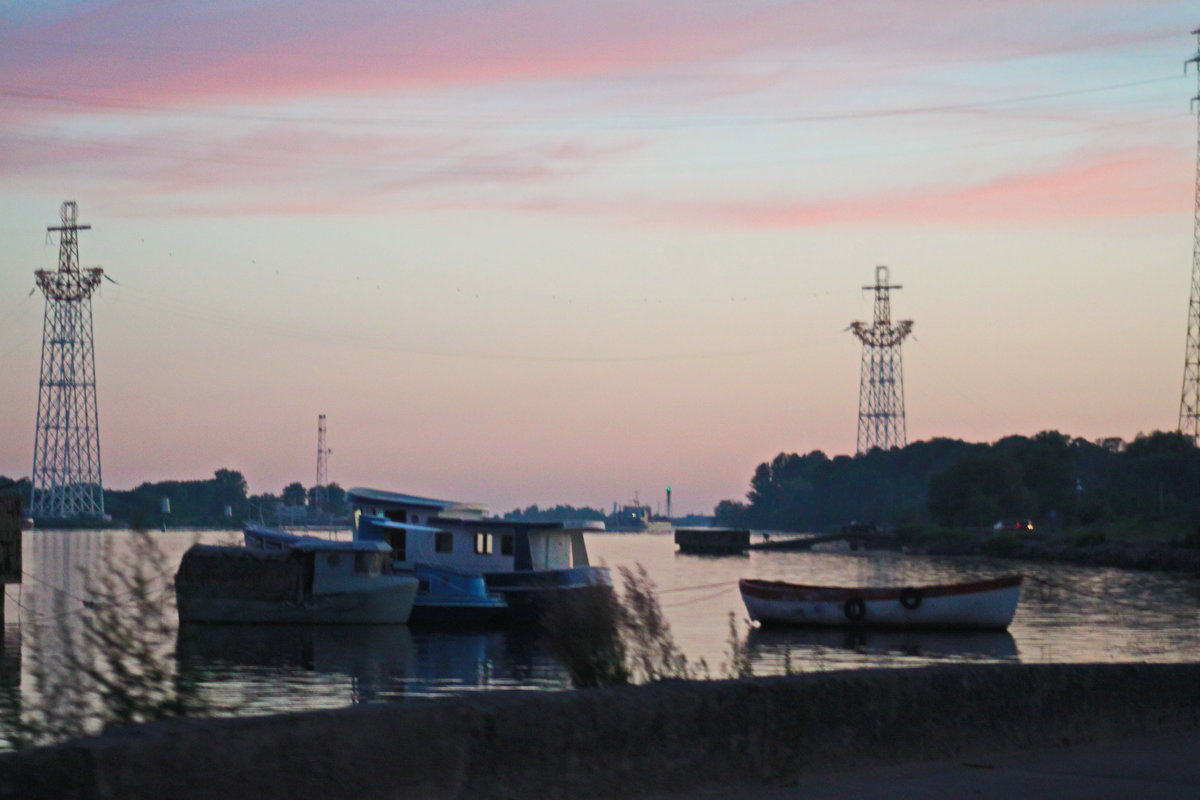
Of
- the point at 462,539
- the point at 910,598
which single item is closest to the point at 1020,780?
the point at 462,539

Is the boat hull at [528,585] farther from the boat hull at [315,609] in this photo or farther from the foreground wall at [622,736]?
the foreground wall at [622,736]

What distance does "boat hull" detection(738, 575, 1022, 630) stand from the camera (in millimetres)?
44812

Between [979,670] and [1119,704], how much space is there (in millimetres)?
1196

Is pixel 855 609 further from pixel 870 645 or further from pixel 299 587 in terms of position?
pixel 299 587

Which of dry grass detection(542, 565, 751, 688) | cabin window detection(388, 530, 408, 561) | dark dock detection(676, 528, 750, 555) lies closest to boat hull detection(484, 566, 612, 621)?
cabin window detection(388, 530, 408, 561)

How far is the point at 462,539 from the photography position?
147ft

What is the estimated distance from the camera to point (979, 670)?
834cm

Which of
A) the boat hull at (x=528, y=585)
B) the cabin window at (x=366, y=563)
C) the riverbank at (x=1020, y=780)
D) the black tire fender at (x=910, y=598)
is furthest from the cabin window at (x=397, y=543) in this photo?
the riverbank at (x=1020, y=780)

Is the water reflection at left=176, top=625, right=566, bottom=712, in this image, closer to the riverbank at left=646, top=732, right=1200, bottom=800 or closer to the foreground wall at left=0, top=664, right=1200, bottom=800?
the foreground wall at left=0, top=664, right=1200, bottom=800

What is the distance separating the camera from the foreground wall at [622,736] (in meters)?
5.27

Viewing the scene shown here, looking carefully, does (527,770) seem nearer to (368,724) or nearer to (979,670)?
(368,724)

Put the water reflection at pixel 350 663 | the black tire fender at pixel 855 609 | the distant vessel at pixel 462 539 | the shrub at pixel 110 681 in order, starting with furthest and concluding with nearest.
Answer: the black tire fender at pixel 855 609
the distant vessel at pixel 462 539
the water reflection at pixel 350 663
the shrub at pixel 110 681

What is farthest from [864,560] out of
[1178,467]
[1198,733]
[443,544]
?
[1198,733]

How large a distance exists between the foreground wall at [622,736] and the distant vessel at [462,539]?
1402 inches
